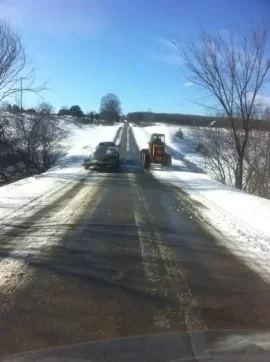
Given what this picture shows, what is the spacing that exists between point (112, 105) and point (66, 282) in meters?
160

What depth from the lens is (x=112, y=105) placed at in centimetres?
16350

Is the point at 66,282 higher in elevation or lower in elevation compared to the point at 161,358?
lower

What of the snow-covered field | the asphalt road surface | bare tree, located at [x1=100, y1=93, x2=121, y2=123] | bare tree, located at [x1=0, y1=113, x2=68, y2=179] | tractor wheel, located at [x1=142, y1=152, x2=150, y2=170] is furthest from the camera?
bare tree, located at [x1=100, y1=93, x2=121, y2=123]

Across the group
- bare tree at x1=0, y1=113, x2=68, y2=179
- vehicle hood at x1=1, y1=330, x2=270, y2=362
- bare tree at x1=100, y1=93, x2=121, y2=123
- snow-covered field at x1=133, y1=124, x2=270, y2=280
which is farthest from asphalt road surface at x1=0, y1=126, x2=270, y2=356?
bare tree at x1=100, y1=93, x2=121, y2=123

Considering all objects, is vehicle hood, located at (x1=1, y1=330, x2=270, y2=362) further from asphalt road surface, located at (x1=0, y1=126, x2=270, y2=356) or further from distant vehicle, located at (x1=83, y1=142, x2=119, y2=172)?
distant vehicle, located at (x1=83, y1=142, x2=119, y2=172)

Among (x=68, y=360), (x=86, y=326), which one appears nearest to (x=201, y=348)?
(x=68, y=360)

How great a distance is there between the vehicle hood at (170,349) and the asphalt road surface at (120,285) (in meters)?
0.47

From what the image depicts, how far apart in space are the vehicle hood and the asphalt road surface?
472 millimetres

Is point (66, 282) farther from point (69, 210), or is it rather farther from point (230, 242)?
point (69, 210)

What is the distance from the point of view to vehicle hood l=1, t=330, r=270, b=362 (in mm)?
3373

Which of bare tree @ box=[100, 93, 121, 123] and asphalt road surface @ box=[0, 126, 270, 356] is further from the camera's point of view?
bare tree @ box=[100, 93, 121, 123]

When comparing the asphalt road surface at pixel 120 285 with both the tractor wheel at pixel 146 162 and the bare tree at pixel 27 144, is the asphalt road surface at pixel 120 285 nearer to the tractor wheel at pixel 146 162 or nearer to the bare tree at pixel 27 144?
the tractor wheel at pixel 146 162

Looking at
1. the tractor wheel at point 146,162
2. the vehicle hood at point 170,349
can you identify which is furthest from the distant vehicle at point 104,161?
the vehicle hood at point 170,349

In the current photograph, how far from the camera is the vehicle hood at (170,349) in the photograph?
11.1ft
